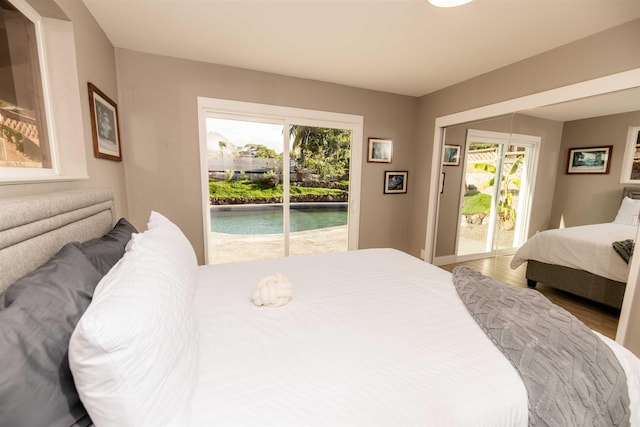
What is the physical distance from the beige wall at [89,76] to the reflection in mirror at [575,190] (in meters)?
3.64

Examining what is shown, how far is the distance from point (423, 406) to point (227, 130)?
297 centimetres

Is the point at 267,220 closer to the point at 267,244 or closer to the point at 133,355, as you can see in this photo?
the point at 267,244

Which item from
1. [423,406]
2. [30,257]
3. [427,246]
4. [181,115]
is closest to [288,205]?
[181,115]

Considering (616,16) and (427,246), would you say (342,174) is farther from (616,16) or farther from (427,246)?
(616,16)

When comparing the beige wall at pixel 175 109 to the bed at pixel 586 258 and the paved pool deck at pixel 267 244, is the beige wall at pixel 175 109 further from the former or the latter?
the bed at pixel 586 258

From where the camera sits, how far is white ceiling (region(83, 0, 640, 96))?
1811mm

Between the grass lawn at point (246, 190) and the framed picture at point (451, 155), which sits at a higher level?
the framed picture at point (451, 155)

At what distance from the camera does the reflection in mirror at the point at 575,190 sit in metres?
2.10

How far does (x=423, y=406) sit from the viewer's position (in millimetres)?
791

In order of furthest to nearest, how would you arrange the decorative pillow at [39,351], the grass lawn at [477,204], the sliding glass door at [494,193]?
the grass lawn at [477,204], the sliding glass door at [494,193], the decorative pillow at [39,351]

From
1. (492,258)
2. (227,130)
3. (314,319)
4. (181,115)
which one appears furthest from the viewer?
(492,258)

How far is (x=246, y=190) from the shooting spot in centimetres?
319

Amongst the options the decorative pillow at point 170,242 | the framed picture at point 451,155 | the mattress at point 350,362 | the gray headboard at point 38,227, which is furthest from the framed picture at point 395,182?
the gray headboard at point 38,227

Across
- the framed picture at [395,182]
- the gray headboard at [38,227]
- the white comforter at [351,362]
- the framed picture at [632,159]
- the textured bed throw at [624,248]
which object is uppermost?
the framed picture at [632,159]
